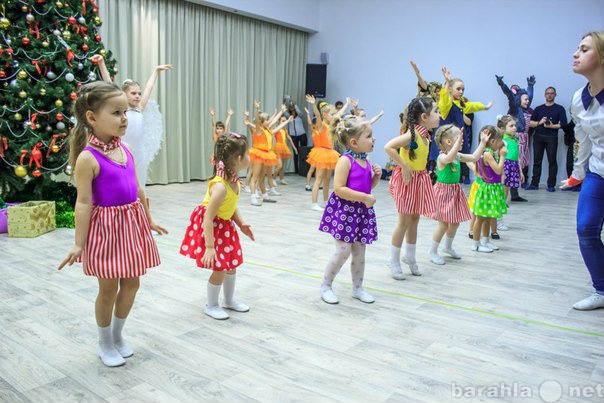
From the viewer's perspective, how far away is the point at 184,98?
9359mm

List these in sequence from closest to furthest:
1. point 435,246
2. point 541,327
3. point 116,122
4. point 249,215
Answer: point 116,122
point 541,327
point 435,246
point 249,215

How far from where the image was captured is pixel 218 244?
2674 millimetres

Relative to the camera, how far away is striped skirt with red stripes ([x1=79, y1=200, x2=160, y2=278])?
6.93 ft

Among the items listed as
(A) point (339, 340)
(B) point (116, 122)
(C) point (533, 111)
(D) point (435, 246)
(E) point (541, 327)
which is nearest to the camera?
(B) point (116, 122)

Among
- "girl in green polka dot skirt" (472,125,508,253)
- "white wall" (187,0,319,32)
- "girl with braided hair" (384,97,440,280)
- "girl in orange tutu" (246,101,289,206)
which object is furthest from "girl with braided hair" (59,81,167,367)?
"white wall" (187,0,319,32)

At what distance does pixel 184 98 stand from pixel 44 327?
718 centimetres

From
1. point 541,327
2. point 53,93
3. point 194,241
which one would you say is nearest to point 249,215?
point 53,93

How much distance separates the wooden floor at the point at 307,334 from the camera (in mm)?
2109

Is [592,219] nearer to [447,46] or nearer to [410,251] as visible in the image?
[410,251]

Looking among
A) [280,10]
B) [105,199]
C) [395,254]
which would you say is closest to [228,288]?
[105,199]

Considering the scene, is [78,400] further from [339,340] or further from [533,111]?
[533,111]

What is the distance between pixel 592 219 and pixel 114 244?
2.61 m

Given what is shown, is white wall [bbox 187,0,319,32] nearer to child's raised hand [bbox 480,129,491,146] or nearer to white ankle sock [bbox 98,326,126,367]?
child's raised hand [bbox 480,129,491,146]

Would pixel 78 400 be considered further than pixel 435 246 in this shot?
No
